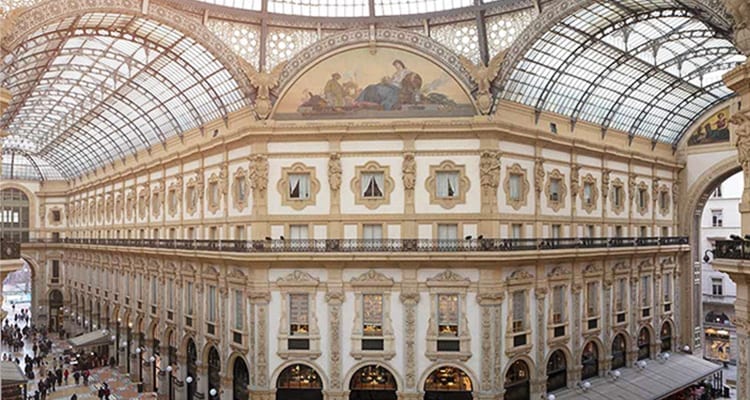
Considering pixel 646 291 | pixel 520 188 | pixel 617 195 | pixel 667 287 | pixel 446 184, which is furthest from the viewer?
pixel 667 287

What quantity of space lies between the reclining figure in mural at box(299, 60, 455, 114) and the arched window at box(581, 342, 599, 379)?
1761cm

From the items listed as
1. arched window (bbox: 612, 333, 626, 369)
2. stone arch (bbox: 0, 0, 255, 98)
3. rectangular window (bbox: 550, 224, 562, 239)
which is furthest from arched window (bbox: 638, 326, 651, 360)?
stone arch (bbox: 0, 0, 255, 98)

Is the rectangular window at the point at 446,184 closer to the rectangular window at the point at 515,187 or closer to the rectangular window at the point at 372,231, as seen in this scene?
the rectangular window at the point at 515,187

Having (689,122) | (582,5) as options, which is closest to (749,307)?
(582,5)

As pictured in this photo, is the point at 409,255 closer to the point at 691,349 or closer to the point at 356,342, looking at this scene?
the point at 356,342

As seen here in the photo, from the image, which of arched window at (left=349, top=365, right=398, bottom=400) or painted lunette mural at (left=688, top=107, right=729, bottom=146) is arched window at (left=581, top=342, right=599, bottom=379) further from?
painted lunette mural at (left=688, top=107, right=729, bottom=146)

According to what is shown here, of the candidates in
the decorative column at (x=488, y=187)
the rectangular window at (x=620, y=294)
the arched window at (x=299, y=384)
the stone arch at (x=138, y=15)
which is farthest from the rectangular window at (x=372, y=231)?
the rectangular window at (x=620, y=294)

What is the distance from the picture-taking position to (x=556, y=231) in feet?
116

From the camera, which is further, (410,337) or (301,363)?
(301,363)

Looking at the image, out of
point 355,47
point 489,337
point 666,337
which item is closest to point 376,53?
point 355,47

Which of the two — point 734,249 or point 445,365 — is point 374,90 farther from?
point 734,249

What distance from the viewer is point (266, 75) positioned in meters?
32.4

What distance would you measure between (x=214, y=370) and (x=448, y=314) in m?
14.9

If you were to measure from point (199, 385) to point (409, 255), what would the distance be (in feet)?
53.7
